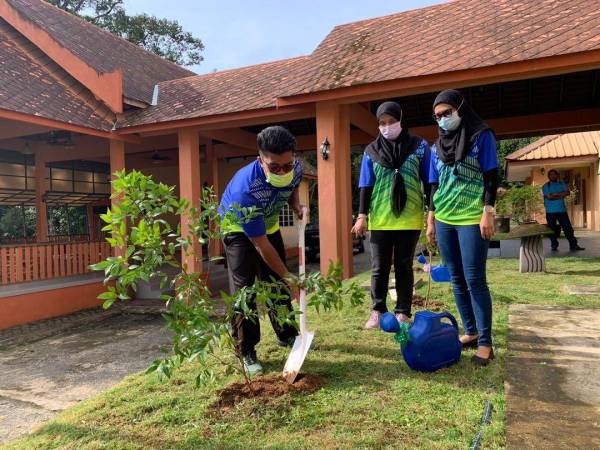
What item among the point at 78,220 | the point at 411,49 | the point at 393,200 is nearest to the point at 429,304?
the point at 393,200

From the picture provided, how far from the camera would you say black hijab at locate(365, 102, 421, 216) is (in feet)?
11.0

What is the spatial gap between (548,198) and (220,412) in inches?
325

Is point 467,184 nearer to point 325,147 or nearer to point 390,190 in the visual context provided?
point 390,190

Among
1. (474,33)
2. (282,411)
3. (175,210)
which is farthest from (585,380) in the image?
(474,33)

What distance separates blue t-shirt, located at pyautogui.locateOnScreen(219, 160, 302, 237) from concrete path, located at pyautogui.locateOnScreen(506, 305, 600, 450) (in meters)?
1.62

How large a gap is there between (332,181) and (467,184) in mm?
4390

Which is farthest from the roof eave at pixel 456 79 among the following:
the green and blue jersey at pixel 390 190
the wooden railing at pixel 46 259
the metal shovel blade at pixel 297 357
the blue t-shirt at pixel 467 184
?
the wooden railing at pixel 46 259

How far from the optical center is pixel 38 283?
8.17 meters

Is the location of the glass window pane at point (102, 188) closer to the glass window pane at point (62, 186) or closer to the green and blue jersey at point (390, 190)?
the glass window pane at point (62, 186)

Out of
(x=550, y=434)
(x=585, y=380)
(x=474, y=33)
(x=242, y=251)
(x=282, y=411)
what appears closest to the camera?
(x=550, y=434)

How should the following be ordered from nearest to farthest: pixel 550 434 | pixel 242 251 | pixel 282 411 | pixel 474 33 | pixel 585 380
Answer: pixel 550 434
pixel 282 411
pixel 585 380
pixel 242 251
pixel 474 33

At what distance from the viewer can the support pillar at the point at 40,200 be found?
1203 centimetres

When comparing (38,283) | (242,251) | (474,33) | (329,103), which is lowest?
(38,283)

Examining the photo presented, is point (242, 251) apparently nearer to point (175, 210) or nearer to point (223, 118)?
point (175, 210)
